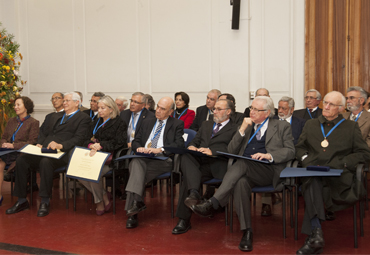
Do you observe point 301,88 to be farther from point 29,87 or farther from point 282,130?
point 29,87

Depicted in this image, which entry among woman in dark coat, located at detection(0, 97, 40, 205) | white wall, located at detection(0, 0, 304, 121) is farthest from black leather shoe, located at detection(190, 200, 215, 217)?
white wall, located at detection(0, 0, 304, 121)

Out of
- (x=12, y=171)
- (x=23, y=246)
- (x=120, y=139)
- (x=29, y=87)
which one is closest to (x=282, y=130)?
(x=120, y=139)

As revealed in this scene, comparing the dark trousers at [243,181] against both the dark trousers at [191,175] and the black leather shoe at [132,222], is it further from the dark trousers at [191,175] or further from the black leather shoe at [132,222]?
the black leather shoe at [132,222]

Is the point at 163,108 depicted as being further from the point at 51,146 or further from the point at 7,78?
the point at 7,78

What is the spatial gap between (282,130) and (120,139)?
1.86m

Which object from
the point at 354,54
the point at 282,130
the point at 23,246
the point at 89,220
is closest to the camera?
the point at 23,246

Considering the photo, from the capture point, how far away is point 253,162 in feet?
11.8

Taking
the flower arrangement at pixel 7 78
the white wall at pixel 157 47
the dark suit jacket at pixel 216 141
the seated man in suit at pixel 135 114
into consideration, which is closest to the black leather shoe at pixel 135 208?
the dark suit jacket at pixel 216 141

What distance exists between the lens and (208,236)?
11.7 feet

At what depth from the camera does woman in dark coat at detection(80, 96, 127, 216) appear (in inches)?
171

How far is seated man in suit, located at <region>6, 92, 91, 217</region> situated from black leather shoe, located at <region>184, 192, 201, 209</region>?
5.70ft

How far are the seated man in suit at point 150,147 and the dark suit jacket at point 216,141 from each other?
22 centimetres

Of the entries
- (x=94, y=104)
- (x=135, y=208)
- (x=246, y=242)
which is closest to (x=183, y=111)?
(x=94, y=104)

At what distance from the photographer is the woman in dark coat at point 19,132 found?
192 inches
